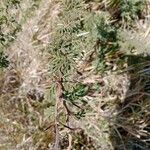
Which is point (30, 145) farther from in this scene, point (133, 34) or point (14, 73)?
point (133, 34)

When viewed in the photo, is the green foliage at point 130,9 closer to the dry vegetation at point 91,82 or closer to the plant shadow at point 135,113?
the dry vegetation at point 91,82

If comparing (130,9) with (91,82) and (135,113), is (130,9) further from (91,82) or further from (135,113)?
(135,113)

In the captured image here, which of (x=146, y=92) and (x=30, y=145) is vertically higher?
(x=146, y=92)

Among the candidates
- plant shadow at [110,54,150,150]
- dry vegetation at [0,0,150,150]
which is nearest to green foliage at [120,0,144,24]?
dry vegetation at [0,0,150,150]

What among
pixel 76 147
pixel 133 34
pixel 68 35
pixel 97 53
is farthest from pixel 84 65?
pixel 68 35

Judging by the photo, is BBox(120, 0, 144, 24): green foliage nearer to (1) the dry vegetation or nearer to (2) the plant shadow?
(1) the dry vegetation

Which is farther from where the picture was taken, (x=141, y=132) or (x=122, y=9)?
(x=122, y=9)

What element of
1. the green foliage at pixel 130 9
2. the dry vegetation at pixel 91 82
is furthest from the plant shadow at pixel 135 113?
the green foliage at pixel 130 9
